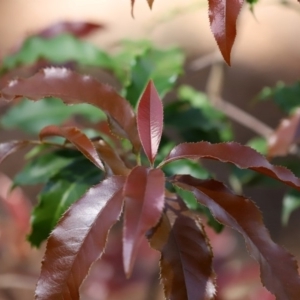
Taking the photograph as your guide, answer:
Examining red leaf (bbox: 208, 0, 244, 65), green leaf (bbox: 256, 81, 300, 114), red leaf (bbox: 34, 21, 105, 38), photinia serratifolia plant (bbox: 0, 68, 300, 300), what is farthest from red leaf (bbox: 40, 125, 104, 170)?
red leaf (bbox: 34, 21, 105, 38)

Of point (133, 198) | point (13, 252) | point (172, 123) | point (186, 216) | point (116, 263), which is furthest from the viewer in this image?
point (13, 252)

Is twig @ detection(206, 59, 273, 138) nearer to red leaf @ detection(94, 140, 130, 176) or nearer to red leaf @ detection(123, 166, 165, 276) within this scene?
red leaf @ detection(94, 140, 130, 176)

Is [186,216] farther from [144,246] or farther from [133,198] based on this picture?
[144,246]

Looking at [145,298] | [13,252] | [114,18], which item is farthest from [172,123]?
[114,18]

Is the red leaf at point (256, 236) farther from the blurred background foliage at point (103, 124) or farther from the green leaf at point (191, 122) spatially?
the green leaf at point (191, 122)

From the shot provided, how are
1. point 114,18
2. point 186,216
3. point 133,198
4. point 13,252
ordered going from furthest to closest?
point 114,18
point 13,252
point 186,216
point 133,198
